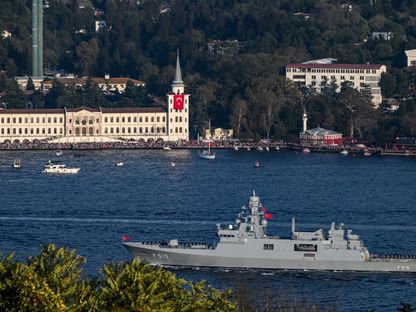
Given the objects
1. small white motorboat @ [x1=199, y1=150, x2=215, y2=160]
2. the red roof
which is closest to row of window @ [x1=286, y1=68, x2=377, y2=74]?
the red roof

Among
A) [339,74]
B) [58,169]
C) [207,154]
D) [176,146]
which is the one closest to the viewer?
[58,169]

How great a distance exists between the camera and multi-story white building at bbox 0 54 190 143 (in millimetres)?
64938

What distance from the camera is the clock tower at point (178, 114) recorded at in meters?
64.8

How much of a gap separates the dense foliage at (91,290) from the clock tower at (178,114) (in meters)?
46.7

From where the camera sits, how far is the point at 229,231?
3094 cm

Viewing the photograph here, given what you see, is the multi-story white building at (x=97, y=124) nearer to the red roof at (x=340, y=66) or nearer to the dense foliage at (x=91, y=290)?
the red roof at (x=340, y=66)

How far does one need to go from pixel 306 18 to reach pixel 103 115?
62.3ft

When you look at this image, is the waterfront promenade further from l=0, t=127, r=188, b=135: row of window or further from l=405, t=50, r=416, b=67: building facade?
l=405, t=50, r=416, b=67: building facade

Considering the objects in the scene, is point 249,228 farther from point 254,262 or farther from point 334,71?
point 334,71

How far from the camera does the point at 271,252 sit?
101ft

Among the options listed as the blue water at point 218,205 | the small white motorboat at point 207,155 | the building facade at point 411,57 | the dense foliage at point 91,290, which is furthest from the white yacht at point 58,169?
the dense foliage at point 91,290

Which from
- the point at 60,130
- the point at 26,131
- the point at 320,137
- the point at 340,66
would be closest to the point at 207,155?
the point at 320,137

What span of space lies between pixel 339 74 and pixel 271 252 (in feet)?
134

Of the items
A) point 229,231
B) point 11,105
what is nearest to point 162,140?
point 11,105
